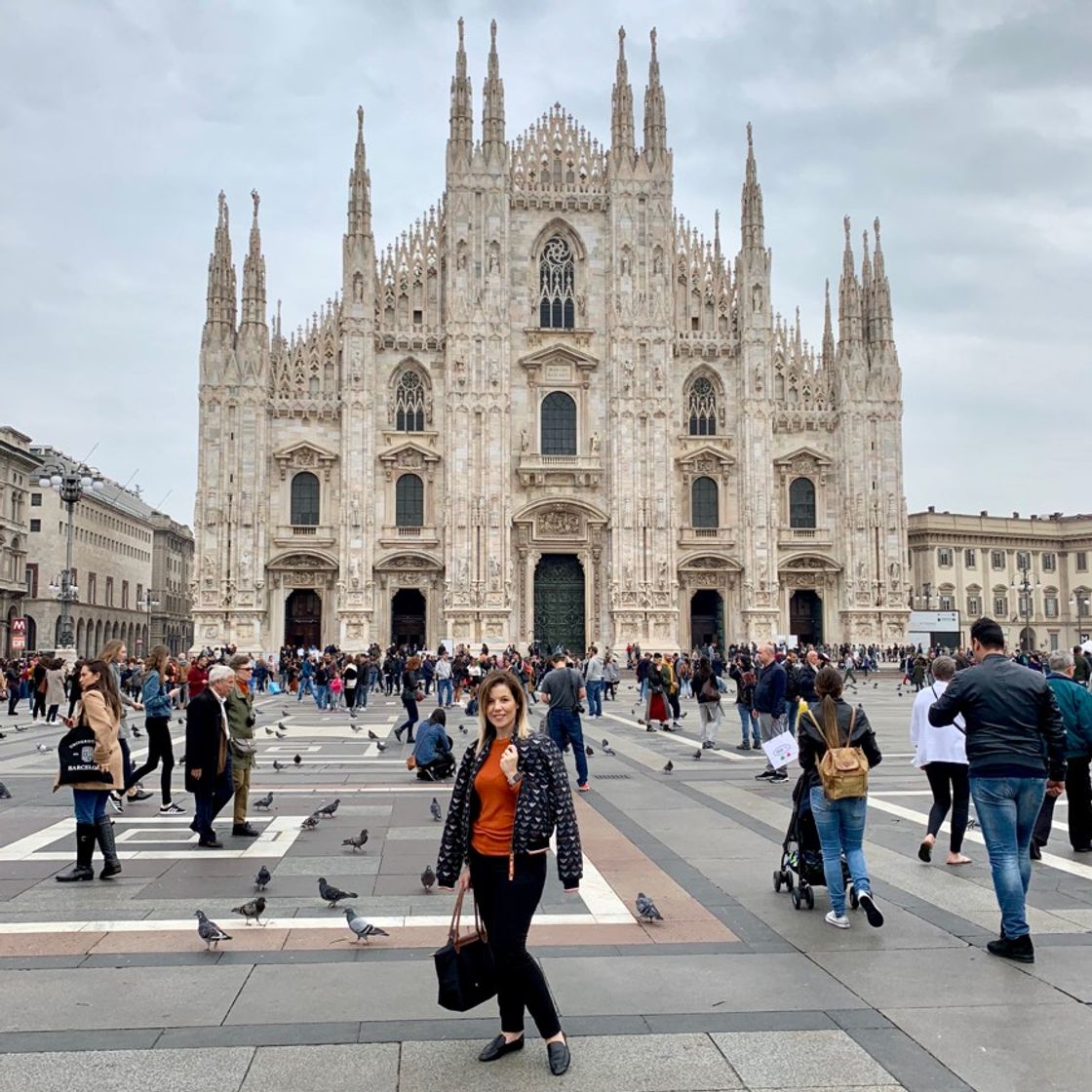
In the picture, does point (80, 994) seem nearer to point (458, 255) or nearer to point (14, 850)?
point (14, 850)

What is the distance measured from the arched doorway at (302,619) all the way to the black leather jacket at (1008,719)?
40389 millimetres

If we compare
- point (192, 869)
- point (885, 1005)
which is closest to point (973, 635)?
point (885, 1005)

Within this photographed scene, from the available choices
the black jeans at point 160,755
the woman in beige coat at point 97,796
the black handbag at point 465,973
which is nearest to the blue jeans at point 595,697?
the black jeans at point 160,755

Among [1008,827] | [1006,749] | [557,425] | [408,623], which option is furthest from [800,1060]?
[557,425]

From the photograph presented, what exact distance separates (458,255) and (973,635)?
4040 centimetres

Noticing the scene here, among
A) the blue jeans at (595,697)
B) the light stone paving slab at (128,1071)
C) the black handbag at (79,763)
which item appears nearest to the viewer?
the light stone paving slab at (128,1071)

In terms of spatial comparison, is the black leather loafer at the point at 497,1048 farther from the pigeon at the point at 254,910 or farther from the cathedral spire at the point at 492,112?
the cathedral spire at the point at 492,112

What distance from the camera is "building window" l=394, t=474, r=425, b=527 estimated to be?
149 ft

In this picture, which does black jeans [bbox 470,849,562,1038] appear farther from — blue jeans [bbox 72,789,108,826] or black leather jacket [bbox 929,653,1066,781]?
blue jeans [bbox 72,789,108,826]

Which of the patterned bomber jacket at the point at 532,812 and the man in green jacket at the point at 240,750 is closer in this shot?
the patterned bomber jacket at the point at 532,812

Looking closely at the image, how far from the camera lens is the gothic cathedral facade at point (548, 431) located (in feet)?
145

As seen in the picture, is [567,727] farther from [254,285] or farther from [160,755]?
[254,285]

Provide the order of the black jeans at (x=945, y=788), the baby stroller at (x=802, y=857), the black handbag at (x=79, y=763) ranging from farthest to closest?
the black jeans at (x=945, y=788) < the black handbag at (x=79, y=763) < the baby stroller at (x=802, y=857)

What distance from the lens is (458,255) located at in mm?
44938
